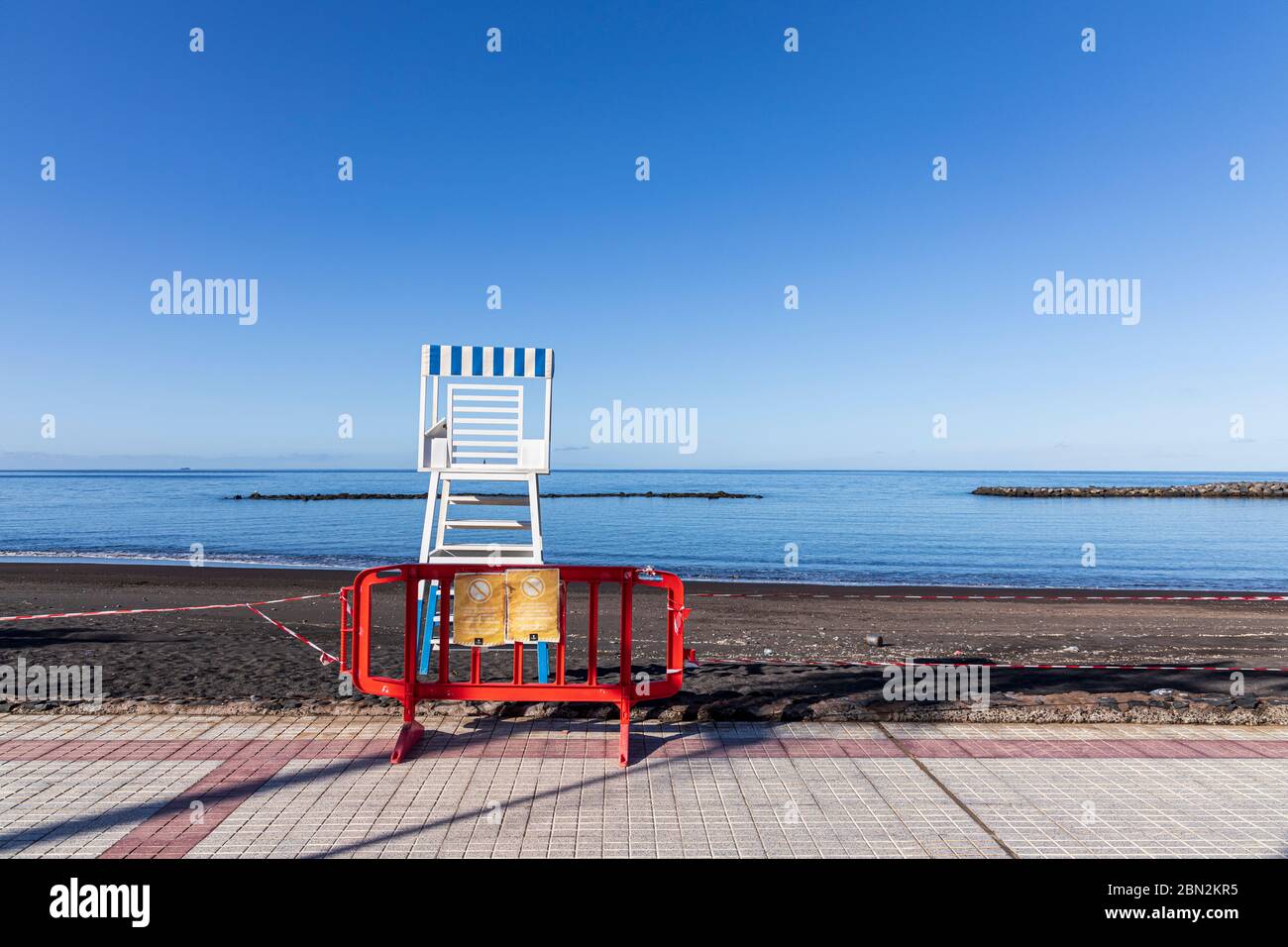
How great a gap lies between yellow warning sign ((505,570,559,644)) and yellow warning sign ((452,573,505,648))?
6 cm

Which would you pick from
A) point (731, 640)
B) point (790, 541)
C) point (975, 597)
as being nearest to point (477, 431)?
point (731, 640)

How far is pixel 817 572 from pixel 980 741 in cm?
1721

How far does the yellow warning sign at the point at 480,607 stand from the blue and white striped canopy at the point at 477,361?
2038mm

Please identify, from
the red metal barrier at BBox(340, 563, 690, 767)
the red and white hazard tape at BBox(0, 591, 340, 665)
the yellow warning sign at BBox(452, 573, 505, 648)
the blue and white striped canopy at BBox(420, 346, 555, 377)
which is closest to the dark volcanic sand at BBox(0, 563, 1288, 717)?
the red and white hazard tape at BBox(0, 591, 340, 665)

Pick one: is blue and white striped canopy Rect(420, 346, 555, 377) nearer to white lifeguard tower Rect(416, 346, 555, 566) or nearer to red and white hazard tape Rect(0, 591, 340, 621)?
white lifeguard tower Rect(416, 346, 555, 566)

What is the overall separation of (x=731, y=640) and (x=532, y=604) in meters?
6.03

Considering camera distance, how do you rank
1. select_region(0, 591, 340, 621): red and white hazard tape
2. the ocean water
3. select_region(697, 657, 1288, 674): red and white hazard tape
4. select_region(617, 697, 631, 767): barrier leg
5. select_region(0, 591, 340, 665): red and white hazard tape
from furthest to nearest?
the ocean water, select_region(0, 591, 340, 621): red and white hazard tape, select_region(0, 591, 340, 665): red and white hazard tape, select_region(697, 657, 1288, 674): red and white hazard tape, select_region(617, 697, 631, 767): barrier leg

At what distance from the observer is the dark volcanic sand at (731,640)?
7.14 meters

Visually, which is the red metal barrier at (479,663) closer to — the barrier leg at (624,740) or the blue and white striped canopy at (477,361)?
the barrier leg at (624,740)

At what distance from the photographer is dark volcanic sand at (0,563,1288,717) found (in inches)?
281

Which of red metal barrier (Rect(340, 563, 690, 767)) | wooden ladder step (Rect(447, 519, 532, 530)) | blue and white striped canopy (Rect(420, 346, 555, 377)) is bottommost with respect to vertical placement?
red metal barrier (Rect(340, 563, 690, 767))

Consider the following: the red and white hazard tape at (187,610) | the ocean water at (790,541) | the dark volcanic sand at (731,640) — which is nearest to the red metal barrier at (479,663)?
the dark volcanic sand at (731,640)

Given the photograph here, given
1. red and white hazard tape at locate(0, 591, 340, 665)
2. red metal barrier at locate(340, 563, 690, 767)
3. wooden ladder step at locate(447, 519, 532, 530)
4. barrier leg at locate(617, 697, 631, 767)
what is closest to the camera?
barrier leg at locate(617, 697, 631, 767)

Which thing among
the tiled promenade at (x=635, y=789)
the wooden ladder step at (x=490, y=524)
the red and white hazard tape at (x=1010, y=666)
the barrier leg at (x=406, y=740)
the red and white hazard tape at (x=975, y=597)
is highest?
the wooden ladder step at (x=490, y=524)
